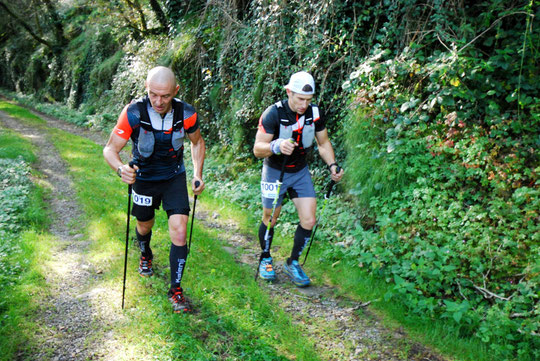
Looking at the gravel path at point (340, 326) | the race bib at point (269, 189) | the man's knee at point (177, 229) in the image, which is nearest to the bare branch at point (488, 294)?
the gravel path at point (340, 326)

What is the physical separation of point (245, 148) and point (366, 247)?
209 inches

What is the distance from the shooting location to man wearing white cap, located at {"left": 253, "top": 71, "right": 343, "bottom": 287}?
4.69 m

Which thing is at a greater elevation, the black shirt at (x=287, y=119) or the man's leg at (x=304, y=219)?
the black shirt at (x=287, y=119)

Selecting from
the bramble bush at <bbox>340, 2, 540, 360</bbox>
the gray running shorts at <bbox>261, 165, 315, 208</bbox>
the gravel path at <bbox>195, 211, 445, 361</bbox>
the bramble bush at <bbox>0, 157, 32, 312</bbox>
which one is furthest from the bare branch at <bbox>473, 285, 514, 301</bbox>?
the bramble bush at <bbox>0, 157, 32, 312</bbox>

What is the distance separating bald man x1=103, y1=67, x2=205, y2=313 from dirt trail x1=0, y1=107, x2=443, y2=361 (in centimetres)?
87

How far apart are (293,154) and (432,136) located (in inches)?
85.3

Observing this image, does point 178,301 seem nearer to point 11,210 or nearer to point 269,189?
point 269,189

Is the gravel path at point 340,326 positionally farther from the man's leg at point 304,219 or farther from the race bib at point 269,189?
the race bib at point 269,189

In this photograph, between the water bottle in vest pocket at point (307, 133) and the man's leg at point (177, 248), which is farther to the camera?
the water bottle in vest pocket at point (307, 133)

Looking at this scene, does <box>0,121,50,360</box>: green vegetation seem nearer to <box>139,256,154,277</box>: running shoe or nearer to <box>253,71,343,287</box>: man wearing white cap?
<box>139,256,154,277</box>: running shoe

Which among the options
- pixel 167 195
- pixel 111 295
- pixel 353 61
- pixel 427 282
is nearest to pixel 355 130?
pixel 353 61

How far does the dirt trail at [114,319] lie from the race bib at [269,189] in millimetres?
1199

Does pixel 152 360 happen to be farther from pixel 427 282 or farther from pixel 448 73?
pixel 448 73

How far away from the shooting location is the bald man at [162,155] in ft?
13.4
